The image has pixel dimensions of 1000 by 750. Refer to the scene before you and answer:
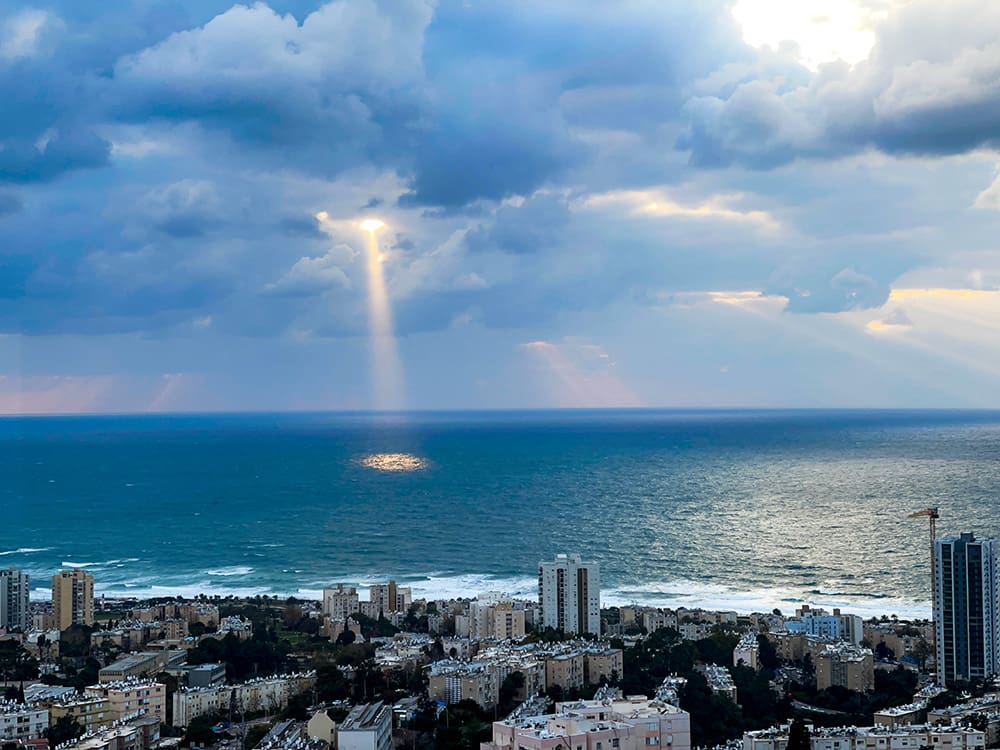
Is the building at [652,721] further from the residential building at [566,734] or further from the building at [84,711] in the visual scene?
the building at [84,711]

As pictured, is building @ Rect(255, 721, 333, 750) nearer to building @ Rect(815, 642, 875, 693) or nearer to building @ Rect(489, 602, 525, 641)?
building @ Rect(489, 602, 525, 641)

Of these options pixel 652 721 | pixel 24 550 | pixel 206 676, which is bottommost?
pixel 24 550

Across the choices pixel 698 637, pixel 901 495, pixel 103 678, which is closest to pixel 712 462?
pixel 901 495

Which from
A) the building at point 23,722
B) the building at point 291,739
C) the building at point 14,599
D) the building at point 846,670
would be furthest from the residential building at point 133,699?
the building at point 846,670

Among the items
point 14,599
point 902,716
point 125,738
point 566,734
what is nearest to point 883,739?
point 902,716

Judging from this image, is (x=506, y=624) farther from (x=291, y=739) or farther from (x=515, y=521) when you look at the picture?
(x=515, y=521)

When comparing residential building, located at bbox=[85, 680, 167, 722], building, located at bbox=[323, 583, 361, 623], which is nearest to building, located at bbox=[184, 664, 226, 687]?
residential building, located at bbox=[85, 680, 167, 722]
